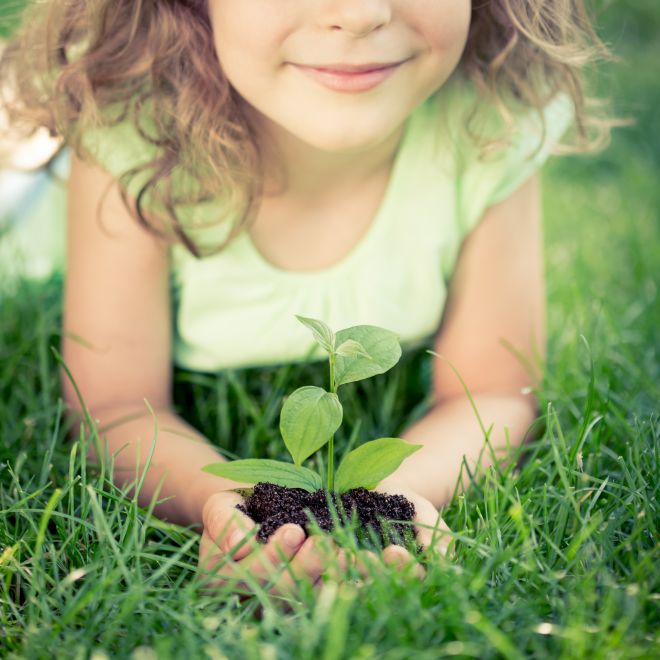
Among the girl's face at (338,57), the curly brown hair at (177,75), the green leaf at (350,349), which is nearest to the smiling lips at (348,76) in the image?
the girl's face at (338,57)

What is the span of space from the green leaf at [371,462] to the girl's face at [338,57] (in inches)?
18.4

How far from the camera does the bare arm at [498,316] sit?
5.32 ft

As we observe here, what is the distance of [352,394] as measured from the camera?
5.34ft

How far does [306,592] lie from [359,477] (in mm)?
162

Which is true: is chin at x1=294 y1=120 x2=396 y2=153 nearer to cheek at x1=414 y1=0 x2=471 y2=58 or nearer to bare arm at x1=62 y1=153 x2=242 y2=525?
cheek at x1=414 y1=0 x2=471 y2=58

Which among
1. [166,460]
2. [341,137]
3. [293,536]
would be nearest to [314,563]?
[293,536]

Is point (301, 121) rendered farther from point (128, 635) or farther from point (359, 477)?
point (128, 635)

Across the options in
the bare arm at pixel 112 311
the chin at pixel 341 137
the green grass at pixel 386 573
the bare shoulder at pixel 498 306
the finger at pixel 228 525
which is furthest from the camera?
the bare shoulder at pixel 498 306

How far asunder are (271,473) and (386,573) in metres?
0.19

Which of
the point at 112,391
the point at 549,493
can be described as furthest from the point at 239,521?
the point at 112,391

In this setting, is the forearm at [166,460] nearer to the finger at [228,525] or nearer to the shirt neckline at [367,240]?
the finger at [228,525]

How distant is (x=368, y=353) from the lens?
106 cm

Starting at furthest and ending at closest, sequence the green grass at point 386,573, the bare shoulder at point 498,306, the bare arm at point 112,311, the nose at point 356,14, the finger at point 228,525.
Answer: the bare shoulder at point 498,306
the bare arm at point 112,311
the nose at point 356,14
the finger at point 228,525
the green grass at point 386,573

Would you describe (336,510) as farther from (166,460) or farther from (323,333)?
(166,460)
